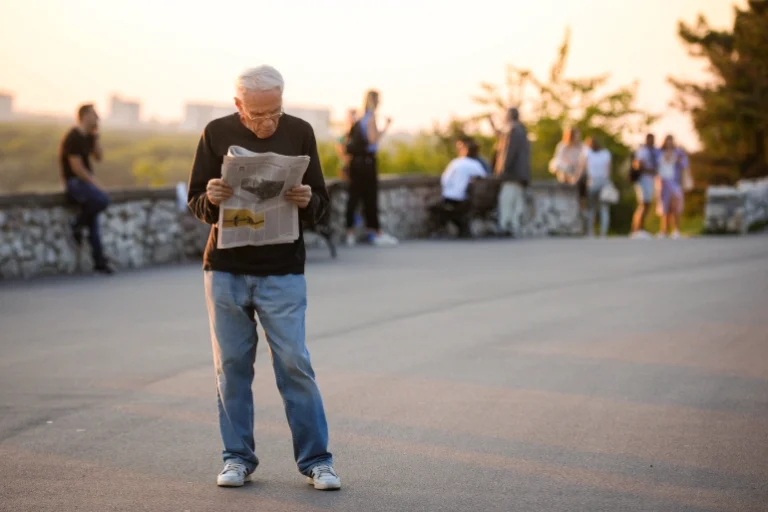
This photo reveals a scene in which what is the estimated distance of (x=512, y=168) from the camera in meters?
22.2

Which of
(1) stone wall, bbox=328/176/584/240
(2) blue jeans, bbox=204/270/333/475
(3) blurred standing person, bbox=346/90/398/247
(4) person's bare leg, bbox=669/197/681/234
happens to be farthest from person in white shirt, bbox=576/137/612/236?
(2) blue jeans, bbox=204/270/333/475

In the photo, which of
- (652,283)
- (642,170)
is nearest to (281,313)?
(652,283)

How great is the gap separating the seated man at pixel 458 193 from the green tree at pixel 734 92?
31.7m

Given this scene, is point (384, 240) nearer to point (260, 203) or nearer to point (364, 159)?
point (364, 159)

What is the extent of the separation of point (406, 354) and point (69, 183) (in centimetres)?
712

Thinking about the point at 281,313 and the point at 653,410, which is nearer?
the point at 281,313

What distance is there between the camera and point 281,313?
5707 millimetres

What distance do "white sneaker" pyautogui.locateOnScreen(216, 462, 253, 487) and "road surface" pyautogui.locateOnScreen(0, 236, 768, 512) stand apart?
4cm

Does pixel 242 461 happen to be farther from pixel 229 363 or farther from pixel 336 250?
pixel 336 250

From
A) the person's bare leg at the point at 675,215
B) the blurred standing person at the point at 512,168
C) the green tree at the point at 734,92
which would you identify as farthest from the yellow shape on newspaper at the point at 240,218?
the green tree at the point at 734,92

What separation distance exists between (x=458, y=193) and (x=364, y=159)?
9.58 ft

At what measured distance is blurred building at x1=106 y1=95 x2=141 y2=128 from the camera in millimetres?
120344

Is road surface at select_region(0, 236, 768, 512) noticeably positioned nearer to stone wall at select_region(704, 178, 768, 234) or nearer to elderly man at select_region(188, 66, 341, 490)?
elderly man at select_region(188, 66, 341, 490)

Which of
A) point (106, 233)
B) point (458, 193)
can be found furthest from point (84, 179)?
point (458, 193)
